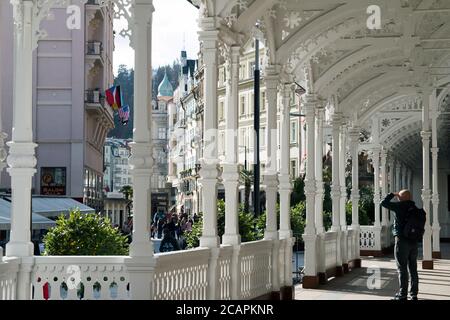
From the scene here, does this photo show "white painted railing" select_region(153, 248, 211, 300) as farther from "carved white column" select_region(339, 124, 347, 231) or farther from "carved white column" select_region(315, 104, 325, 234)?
"carved white column" select_region(339, 124, 347, 231)

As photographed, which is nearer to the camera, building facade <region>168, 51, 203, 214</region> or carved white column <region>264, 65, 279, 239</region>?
carved white column <region>264, 65, 279, 239</region>

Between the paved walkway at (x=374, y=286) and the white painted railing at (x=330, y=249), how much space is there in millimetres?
422

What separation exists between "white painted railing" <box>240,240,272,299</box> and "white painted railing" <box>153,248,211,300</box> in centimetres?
248

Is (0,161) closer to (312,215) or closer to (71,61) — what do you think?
(312,215)

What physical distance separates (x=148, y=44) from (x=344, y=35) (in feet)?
32.4

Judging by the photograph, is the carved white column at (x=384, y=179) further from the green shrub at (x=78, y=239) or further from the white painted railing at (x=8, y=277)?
the white painted railing at (x=8, y=277)

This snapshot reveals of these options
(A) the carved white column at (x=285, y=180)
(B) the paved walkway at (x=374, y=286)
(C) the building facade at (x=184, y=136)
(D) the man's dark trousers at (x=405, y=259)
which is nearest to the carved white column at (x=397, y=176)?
(B) the paved walkway at (x=374, y=286)

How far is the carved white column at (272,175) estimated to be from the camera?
16.8 meters

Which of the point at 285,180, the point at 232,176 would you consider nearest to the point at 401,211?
the point at 232,176

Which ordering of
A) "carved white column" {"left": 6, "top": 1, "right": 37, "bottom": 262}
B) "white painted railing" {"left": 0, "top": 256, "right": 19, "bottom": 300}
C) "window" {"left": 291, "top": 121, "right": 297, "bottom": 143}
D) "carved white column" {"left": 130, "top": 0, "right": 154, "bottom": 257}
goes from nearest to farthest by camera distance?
"white painted railing" {"left": 0, "top": 256, "right": 19, "bottom": 300} → "carved white column" {"left": 6, "top": 1, "right": 37, "bottom": 262} → "carved white column" {"left": 130, "top": 0, "right": 154, "bottom": 257} → "window" {"left": 291, "top": 121, "right": 297, "bottom": 143}

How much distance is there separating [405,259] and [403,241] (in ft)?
1.27

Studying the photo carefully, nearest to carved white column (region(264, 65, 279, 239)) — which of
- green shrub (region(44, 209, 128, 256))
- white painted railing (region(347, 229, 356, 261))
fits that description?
green shrub (region(44, 209, 128, 256))

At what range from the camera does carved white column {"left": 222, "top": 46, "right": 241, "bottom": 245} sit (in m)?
13.9

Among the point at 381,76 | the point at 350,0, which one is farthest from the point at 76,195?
the point at 350,0
